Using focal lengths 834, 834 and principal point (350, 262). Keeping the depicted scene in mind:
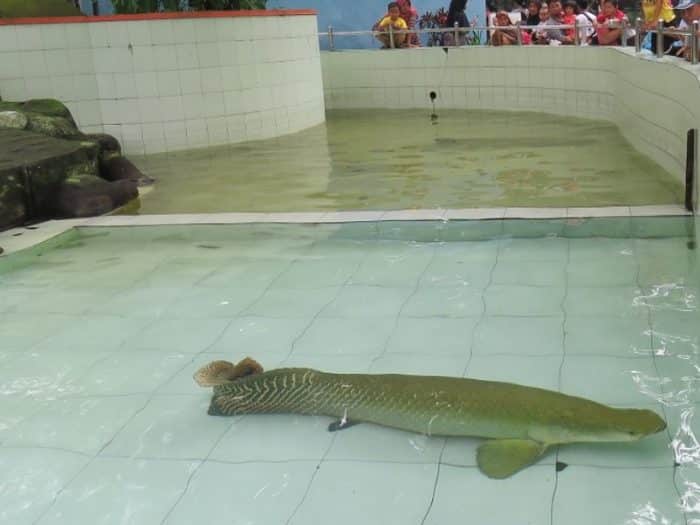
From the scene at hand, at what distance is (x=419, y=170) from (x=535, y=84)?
5.01 metres

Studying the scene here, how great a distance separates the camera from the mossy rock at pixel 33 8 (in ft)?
32.7

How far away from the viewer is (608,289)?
4.26 m

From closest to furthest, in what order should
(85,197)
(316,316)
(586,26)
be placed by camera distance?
1. (316,316)
2. (85,197)
3. (586,26)

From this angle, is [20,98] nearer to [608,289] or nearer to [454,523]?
[608,289]

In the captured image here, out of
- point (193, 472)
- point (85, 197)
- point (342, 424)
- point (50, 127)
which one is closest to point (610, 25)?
point (50, 127)

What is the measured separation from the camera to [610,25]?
1036 cm

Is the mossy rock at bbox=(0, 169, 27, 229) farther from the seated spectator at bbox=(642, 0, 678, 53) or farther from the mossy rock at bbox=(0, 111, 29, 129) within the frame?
the seated spectator at bbox=(642, 0, 678, 53)

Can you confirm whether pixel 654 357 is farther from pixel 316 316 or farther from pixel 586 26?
pixel 586 26

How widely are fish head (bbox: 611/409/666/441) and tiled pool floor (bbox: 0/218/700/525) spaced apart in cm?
8

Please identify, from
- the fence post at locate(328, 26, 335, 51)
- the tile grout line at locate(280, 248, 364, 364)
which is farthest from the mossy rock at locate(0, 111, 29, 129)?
the fence post at locate(328, 26, 335, 51)

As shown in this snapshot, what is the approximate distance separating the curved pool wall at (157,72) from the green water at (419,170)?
0.41 metres

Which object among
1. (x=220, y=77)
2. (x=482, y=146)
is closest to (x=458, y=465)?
(x=482, y=146)

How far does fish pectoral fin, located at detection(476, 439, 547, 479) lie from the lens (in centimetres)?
262

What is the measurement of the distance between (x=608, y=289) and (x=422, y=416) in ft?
6.02
